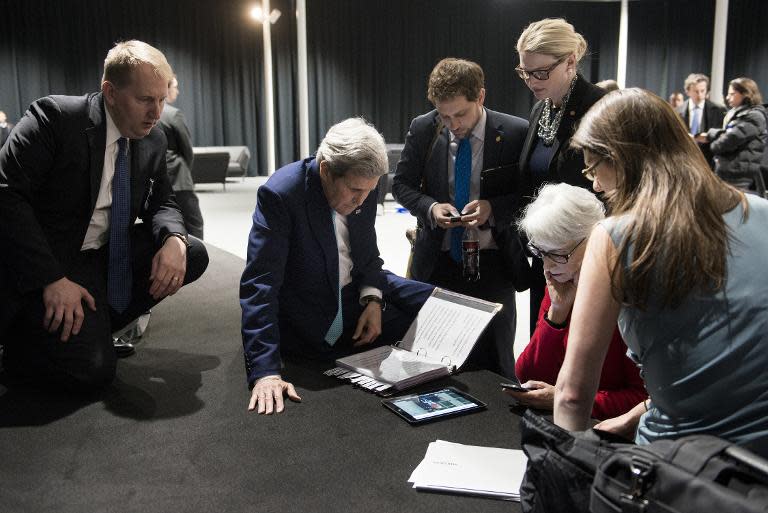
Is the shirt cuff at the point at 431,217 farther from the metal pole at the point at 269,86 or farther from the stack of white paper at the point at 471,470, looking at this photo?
the metal pole at the point at 269,86

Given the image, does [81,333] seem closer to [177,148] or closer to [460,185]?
[460,185]

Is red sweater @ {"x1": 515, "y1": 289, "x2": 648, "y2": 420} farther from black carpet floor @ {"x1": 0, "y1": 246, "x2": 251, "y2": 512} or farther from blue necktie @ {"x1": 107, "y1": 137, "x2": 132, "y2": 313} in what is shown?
blue necktie @ {"x1": 107, "y1": 137, "x2": 132, "y2": 313}

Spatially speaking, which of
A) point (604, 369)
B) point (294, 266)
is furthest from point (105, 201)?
point (604, 369)

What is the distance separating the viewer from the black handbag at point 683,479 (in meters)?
0.96

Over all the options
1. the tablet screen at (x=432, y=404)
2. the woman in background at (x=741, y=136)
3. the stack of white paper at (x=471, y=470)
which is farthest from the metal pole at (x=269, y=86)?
the stack of white paper at (x=471, y=470)

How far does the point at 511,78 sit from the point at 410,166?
43.0 feet

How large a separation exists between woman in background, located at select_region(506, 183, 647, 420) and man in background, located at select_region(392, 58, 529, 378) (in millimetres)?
605

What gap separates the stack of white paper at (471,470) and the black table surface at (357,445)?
0.02 metres

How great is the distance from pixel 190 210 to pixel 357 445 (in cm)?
363

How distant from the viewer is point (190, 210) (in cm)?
506

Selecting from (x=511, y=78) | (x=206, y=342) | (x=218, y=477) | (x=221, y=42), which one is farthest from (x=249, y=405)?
(x=511, y=78)

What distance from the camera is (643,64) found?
45.7 ft

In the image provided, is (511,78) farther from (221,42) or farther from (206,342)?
(206,342)

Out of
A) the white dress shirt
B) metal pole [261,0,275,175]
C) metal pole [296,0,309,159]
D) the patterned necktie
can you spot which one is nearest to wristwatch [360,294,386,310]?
the white dress shirt
